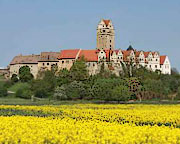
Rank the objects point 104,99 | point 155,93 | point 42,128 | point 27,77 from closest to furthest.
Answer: point 42,128
point 104,99
point 155,93
point 27,77

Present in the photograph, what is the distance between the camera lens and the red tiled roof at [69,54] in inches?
3826

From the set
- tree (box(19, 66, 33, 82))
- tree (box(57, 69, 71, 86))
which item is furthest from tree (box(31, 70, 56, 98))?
tree (box(19, 66, 33, 82))

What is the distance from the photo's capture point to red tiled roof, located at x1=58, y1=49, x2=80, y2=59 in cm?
9719

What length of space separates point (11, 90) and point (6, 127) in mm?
72390

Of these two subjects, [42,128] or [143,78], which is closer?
[42,128]

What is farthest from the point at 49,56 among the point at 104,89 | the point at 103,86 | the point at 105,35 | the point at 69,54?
the point at 104,89

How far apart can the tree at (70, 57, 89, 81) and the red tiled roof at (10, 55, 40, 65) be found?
17632 millimetres

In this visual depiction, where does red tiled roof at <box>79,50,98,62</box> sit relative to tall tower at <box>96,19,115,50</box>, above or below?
below

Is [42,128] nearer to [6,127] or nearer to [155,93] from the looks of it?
[6,127]

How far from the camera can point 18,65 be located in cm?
10381

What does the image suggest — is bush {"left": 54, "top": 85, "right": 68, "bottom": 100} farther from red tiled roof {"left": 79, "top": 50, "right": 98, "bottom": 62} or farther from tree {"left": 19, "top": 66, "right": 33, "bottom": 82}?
tree {"left": 19, "top": 66, "right": 33, "bottom": 82}

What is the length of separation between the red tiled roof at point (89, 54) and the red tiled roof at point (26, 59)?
1143cm

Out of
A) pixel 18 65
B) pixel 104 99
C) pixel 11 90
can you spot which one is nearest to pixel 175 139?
pixel 104 99

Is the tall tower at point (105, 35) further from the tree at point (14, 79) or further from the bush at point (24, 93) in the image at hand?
the bush at point (24, 93)
